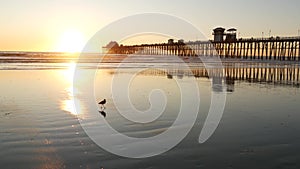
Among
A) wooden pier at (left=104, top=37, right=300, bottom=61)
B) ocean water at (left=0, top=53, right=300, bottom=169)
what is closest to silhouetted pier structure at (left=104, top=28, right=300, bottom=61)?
wooden pier at (left=104, top=37, right=300, bottom=61)

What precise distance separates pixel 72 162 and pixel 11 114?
509 cm

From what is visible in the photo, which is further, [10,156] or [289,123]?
[289,123]

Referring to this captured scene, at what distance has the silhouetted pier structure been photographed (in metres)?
73.6

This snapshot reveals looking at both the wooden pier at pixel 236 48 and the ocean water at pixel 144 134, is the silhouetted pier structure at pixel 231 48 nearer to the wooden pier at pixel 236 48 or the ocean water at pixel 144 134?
the wooden pier at pixel 236 48

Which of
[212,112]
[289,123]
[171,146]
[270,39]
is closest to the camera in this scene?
[171,146]

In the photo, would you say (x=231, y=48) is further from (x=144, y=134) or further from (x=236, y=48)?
(x=144, y=134)

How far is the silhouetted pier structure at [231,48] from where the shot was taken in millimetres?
73562

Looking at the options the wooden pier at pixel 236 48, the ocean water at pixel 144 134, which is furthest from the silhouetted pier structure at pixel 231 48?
the ocean water at pixel 144 134

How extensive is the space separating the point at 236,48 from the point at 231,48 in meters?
2.21

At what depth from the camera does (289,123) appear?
9164 mm

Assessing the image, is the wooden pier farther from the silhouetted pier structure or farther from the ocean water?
the ocean water

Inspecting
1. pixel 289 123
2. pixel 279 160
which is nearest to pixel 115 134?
pixel 279 160

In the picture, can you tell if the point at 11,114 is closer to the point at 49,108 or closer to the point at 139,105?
the point at 49,108

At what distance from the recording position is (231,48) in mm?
90812
